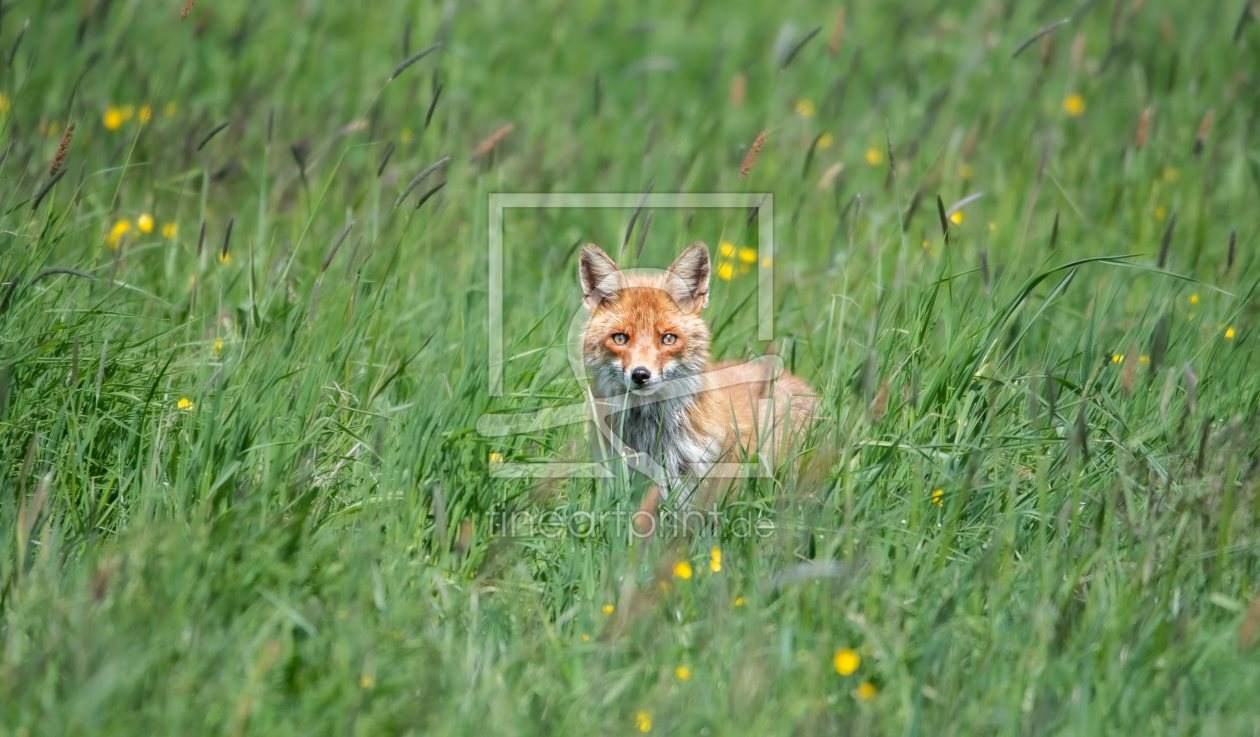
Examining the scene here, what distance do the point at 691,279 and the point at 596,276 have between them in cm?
46

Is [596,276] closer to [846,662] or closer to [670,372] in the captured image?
[670,372]

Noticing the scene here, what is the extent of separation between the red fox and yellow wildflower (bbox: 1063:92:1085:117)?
402 cm

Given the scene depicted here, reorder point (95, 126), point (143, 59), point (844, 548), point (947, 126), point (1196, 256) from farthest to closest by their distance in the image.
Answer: point (947, 126) < point (143, 59) < point (95, 126) < point (1196, 256) < point (844, 548)

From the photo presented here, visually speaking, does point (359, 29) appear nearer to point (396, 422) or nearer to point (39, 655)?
point (396, 422)

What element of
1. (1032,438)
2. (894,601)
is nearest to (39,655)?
(894,601)

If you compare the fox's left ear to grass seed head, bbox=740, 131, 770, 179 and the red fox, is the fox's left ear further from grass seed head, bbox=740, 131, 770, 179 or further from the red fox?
grass seed head, bbox=740, 131, 770, 179

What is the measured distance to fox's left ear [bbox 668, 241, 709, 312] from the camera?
4484mm

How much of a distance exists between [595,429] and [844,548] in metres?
1.42

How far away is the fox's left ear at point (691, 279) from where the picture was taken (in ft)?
14.7

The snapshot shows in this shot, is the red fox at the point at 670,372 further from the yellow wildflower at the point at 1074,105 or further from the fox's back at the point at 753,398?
the yellow wildflower at the point at 1074,105

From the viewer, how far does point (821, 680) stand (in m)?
2.76

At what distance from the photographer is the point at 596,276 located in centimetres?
472

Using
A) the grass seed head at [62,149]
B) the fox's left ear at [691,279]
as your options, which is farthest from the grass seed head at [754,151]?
the grass seed head at [62,149]

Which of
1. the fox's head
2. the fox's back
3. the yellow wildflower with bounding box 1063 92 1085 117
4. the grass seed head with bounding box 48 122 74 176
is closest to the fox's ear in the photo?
the fox's head
